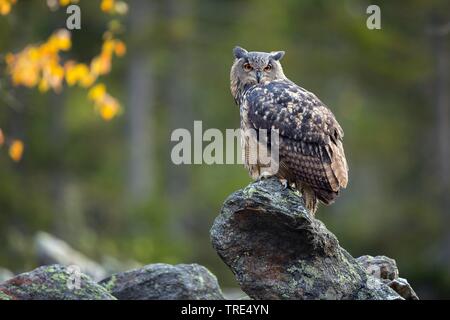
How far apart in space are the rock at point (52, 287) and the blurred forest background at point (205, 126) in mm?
7359

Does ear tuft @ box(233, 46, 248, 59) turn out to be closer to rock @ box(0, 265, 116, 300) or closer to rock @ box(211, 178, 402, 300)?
rock @ box(211, 178, 402, 300)

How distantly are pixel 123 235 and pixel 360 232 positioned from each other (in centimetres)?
668

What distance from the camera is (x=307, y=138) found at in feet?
29.2

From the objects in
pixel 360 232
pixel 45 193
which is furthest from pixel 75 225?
pixel 360 232

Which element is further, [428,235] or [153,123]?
[153,123]

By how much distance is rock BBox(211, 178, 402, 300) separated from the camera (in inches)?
328

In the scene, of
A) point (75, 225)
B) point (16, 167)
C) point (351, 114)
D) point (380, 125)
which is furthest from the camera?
point (351, 114)

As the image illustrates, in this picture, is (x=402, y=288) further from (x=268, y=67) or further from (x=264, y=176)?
(x=268, y=67)

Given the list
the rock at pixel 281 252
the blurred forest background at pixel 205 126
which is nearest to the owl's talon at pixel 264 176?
the rock at pixel 281 252

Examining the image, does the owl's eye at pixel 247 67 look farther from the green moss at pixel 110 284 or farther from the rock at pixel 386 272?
the green moss at pixel 110 284

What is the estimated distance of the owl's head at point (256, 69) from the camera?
9.90 meters

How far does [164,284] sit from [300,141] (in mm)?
2059

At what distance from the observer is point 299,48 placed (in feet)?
89.1
